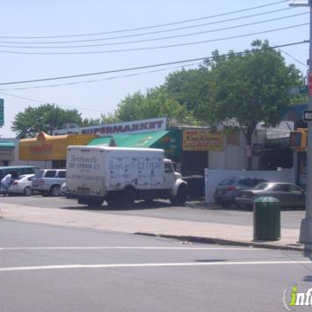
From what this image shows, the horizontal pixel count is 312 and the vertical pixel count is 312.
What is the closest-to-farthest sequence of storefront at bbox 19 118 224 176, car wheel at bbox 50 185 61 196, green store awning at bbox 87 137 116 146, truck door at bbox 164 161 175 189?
truck door at bbox 164 161 175 189, storefront at bbox 19 118 224 176, car wheel at bbox 50 185 61 196, green store awning at bbox 87 137 116 146

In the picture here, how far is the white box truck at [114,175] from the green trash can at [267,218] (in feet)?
46.2

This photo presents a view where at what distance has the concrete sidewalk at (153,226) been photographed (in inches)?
770

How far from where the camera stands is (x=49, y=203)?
121 ft

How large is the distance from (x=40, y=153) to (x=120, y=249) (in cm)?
3576

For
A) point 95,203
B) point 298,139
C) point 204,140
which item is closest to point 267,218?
point 298,139

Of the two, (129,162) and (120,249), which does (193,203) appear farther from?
(120,249)

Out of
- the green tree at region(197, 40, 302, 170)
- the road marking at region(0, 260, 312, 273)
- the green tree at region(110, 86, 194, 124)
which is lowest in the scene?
the road marking at region(0, 260, 312, 273)

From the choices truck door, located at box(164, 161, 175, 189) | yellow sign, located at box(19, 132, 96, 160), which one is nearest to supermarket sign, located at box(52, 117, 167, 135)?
yellow sign, located at box(19, 132, 96, 160)

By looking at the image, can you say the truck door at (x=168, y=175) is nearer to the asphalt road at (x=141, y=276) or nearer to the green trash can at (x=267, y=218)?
the green trash can at (x=267, y=218)

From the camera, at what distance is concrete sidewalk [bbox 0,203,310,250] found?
19.5 m

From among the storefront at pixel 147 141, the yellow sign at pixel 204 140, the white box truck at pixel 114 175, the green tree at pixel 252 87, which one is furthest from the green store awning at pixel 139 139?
the white box truck at pixel 114 175

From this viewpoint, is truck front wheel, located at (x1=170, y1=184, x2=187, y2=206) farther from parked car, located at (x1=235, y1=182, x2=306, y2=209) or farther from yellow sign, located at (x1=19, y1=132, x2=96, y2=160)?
yellow sign, located at (x1=19, y1=132, x2=96, y2=160)

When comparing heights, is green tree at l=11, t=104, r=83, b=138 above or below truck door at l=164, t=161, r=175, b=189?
above

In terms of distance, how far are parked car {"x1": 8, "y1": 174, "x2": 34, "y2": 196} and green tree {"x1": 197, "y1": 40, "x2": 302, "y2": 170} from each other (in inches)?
509
